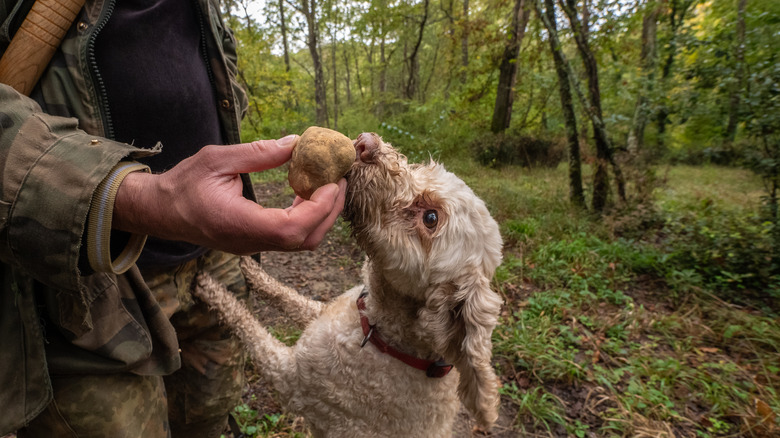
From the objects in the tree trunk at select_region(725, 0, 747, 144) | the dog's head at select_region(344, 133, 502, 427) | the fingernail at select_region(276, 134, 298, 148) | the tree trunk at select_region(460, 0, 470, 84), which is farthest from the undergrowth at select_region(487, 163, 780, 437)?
the tree trunk at select_region(460, 0, 470, 84)

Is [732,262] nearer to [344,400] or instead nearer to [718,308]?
[718,308]

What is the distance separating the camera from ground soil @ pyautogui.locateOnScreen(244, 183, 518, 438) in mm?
3094

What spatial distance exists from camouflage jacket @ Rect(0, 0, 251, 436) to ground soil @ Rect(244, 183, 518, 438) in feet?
6.13

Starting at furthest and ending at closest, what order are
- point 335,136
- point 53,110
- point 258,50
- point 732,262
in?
point 258,50 < point 732,262 < point 335,136 < point 53,110

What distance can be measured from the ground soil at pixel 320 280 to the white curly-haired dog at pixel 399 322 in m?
1.06

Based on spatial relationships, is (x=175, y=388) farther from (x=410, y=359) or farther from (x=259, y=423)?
(x=410, y=359)

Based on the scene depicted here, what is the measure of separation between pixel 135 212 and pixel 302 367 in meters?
1.53

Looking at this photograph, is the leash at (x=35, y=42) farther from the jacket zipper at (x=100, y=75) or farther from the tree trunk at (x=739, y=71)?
the tree trunk at (x=739, y=71)

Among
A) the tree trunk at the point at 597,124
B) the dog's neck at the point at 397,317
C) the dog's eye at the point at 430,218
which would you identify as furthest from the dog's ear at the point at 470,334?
the tree trunk at the point at 597,124

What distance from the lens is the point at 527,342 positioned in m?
3.63

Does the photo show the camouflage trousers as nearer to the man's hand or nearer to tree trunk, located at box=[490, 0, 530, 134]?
the man's hand

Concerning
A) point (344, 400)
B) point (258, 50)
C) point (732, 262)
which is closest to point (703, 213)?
point (732, 262)

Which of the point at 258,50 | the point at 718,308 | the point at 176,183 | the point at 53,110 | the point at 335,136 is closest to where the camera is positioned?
the point at 176,183

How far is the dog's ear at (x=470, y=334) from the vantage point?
1666 millimetres
